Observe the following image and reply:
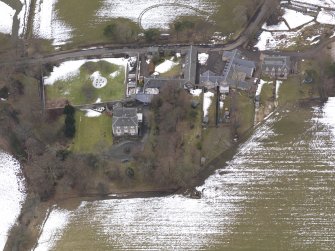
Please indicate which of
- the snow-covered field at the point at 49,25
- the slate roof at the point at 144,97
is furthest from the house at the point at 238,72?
the snow-covered field at the point at 49,25

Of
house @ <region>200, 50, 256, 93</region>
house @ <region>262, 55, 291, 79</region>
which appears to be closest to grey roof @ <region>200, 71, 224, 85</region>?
house @ <region>200, 50, 256, 93</region>

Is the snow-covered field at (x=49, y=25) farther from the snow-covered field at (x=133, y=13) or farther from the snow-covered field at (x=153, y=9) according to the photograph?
the snow-covered field at (x=153, y=9)

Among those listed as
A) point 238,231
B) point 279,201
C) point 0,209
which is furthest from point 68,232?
point 279,201

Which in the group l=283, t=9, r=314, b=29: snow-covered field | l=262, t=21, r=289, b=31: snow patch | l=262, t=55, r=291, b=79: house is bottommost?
l=262, t=55, r=291, b=79: house

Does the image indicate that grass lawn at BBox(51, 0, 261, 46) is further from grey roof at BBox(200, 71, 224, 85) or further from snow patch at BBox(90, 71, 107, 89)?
grey roof at BBox(200, 71, 224, 85)

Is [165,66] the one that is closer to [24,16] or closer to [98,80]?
[98,80]

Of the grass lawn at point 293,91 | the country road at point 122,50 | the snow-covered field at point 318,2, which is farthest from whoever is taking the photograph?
the snow-covered field at point 318,2
